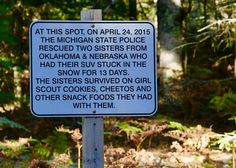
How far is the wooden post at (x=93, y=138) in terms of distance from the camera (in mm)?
3523

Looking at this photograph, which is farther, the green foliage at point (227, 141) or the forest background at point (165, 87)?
the forest background at point (165, 87)

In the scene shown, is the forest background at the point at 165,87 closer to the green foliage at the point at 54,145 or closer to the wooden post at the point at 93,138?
the green foliage at the point at 54,145

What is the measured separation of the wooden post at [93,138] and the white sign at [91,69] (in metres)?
0.09

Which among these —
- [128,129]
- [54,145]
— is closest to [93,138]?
[54,145]

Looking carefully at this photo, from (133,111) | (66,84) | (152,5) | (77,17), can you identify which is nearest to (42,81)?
(66,84)

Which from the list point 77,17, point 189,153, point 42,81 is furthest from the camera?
point 77,17

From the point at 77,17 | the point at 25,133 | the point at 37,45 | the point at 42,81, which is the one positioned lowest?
the point at 25,133

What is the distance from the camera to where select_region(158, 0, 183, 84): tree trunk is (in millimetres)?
12297

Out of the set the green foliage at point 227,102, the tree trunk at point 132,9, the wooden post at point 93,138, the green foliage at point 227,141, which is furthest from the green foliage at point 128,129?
the tree trunk at point 132,9

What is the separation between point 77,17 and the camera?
576 inches

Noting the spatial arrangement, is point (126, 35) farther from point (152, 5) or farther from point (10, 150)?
point (152, 5)

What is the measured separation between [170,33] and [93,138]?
29.8 ft

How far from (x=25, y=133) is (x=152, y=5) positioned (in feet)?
32.0

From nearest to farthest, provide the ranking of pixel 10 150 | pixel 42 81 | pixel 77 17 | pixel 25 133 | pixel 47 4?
pixel 42 81 → pixel 10 150 → pixel 25 133 → pixel 47 4 → pixel 77 17
